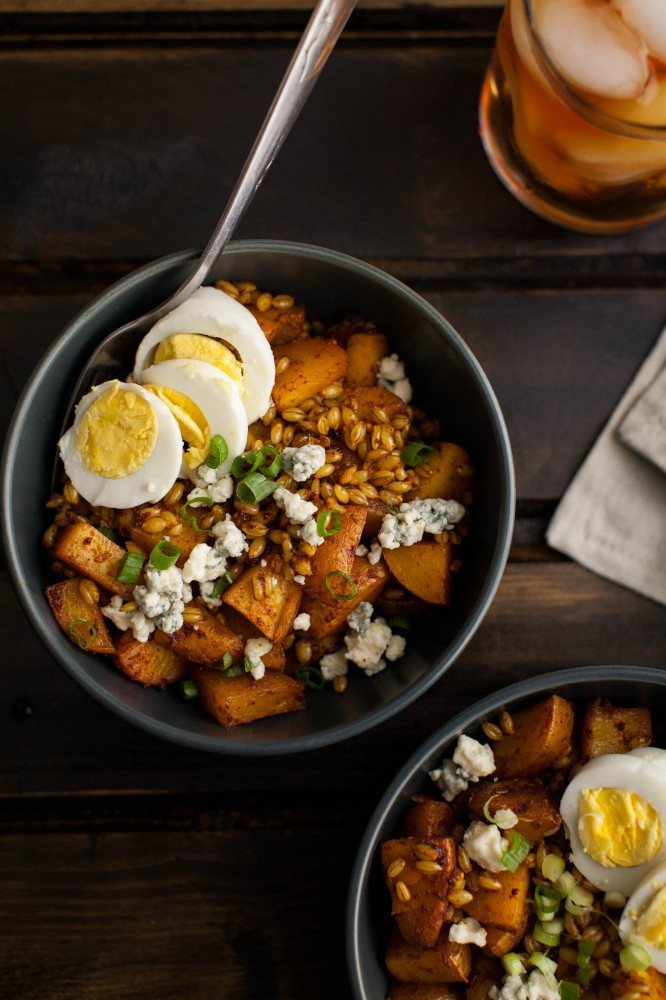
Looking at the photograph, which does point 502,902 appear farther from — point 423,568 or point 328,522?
point 328,522

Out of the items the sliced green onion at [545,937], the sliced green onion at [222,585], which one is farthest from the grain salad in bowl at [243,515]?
the sliced green onion at [545,937]

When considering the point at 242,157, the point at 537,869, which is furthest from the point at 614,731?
the point at 242,157

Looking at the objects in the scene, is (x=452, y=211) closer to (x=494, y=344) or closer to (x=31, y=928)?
(x=494, y=344)

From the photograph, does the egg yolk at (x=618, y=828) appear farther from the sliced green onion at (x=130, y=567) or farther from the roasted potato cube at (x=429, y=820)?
the sliced green onion at (x=130, y=567)

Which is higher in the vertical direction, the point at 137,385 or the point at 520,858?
the point at 137,385

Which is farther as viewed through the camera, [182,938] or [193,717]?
[182,938]

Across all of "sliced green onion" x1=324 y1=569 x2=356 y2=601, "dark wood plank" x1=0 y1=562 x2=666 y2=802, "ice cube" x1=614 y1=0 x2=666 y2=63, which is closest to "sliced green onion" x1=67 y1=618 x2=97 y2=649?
"dark wood plank" x1=0 y1=562 x2=666 y2=802

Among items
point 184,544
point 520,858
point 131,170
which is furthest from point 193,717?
point 131,170
